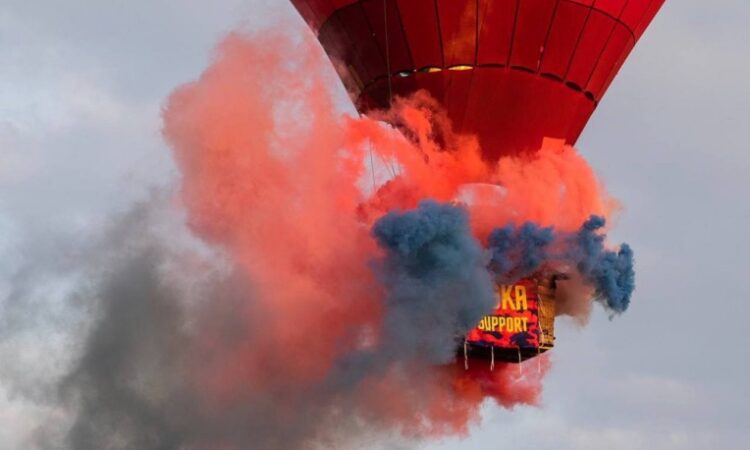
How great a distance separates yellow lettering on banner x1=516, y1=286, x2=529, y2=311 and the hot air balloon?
2cm

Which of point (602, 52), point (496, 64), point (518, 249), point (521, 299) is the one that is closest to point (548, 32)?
point (496, 64)

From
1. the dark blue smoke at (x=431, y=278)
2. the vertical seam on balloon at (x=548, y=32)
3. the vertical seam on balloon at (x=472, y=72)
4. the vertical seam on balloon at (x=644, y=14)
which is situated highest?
the vertical seam on balloon at (x=644, y=14)

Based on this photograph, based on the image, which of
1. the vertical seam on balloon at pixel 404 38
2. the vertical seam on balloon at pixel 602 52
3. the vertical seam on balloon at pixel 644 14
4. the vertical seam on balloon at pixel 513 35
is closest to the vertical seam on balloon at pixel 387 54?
the vertical seam on balloon at pixel 404 38

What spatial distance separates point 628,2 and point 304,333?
742 centimetres

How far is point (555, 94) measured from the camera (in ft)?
143

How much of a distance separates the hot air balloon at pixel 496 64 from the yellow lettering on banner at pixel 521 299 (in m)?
0.02

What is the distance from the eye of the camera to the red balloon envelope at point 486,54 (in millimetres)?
42812

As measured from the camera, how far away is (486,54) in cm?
4294

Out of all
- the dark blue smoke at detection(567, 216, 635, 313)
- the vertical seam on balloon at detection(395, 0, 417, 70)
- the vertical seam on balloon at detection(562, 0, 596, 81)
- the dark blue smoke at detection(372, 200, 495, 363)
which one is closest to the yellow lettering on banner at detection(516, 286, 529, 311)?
the dark blue smoke at detection(372, 200, 495, 363)

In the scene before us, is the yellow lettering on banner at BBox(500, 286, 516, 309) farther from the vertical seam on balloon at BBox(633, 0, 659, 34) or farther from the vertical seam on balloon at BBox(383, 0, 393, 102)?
the vertical seam on balloon at BBox(633, 0, 659, 34)

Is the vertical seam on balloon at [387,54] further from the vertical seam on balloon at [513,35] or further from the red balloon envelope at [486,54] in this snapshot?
the vertical seam on balloon at [513,35]

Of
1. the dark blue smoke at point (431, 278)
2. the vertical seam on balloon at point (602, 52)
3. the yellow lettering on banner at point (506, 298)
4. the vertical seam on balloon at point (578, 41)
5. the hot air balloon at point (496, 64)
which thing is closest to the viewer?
the dark blue smoke at point (431, 278)

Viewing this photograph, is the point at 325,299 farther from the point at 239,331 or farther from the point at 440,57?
the point at 440,57

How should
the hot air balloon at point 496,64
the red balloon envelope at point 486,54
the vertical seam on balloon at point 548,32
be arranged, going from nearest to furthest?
1. the hot air balloon at point 496,64
2. the red balloon envelope at point 486,54
3. the vertical seam on balloon at point 548,32
